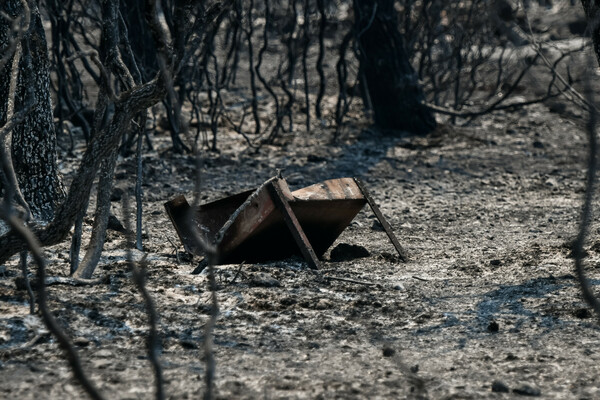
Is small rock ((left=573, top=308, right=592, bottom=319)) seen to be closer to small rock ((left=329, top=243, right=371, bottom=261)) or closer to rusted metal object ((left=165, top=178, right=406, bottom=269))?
rusted metal object ((left=165, top=178, right=406, bottom=269))

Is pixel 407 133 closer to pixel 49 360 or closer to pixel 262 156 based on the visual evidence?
pixel 262 156

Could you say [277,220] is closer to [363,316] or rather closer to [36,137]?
[363,316]

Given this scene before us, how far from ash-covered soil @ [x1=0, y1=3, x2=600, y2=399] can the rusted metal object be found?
18cm

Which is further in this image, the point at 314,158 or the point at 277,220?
the point at 314,158

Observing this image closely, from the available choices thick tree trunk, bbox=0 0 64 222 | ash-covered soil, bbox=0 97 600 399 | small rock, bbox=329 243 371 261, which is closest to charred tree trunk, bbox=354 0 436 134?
ash-covered soil, bbox=0 97 600 399

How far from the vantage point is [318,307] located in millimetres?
4594

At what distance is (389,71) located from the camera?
10.8 metres

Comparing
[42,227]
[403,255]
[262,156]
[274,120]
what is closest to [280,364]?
[42,227]

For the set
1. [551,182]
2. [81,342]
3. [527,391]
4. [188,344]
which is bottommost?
[551,182]

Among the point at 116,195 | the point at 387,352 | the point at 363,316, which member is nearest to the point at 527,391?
the point at 387,352

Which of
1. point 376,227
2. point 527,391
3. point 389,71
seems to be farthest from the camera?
point 389,71

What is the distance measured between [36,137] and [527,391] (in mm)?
3596

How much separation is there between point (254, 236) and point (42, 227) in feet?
5.92

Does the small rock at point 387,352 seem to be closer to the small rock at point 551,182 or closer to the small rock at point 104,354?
the small rock at point 104,354
